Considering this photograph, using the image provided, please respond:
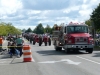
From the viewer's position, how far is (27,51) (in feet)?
64.0

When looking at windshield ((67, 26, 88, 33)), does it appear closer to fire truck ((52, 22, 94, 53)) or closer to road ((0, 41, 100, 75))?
fire truck ((52, 22, 94, 53))

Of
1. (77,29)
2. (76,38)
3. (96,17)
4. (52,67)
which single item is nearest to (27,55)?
(52,67)

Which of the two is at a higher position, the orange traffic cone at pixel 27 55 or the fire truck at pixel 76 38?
the fire truck at pixel 76 38

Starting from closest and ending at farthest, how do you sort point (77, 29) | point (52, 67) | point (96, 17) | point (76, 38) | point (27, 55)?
point (52, 67), point (27, 55), point (76, 38), point (77, 29), point (96, 17)

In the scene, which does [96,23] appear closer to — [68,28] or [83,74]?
[68,28]

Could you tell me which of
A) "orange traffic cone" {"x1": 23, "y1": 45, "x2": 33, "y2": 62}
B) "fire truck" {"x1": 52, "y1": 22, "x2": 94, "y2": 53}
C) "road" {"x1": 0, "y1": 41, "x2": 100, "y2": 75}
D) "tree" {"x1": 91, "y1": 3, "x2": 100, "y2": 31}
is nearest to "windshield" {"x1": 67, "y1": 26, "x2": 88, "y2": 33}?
"fire truck" {"x1": 52, "y1": 22, "x2": 94, "y2": 53}

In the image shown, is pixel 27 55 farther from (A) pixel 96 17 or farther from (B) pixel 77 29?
(A) pixel 96 17

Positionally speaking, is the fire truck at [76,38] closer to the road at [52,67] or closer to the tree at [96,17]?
the road at [52,67]

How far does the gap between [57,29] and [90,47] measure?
6.40 meters

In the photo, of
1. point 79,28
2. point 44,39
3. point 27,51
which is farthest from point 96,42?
point 27,51

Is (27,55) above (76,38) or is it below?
below

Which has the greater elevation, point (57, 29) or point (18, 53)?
point (57, 29)

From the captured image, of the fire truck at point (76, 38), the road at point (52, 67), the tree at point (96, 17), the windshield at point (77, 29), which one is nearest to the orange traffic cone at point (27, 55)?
the road at point (52, 67)

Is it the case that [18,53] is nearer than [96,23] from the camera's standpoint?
Yes
